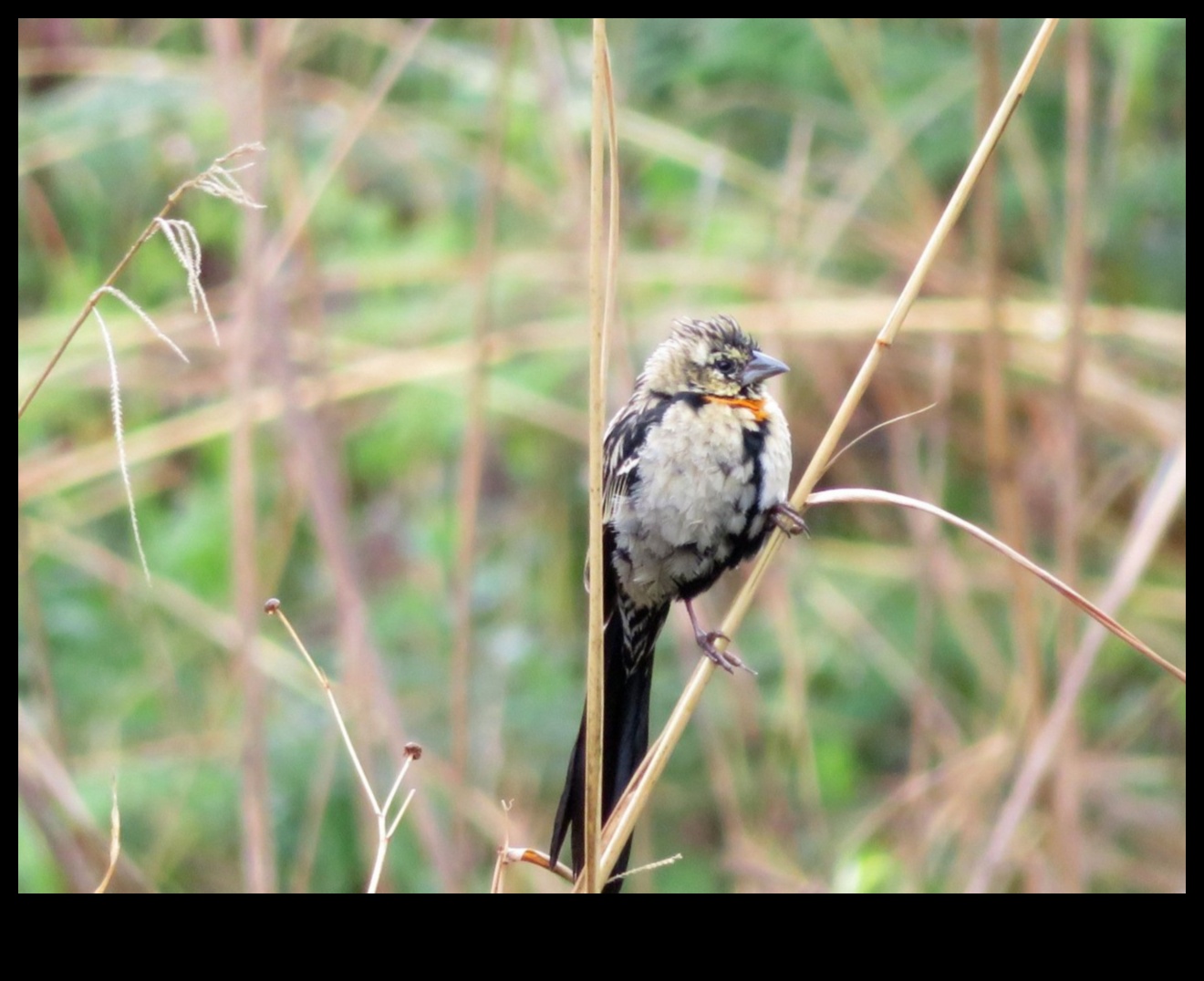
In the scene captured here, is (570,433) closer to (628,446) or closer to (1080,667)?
(628,446)

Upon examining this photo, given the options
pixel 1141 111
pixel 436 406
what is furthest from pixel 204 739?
pixel 1141 111

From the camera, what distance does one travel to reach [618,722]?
3.18 meters

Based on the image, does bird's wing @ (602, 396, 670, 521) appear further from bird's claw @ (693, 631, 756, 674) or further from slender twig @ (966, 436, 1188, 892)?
slender twig @ (966, 436, 1188, 892)

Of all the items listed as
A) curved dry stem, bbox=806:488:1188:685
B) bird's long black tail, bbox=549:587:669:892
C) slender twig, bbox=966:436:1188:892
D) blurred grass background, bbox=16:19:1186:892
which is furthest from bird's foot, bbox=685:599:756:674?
slender twig, bbox=966:436:1188:892

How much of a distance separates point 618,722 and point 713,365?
903mm

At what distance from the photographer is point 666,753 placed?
2307mm

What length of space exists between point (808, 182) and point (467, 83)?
1.40 m

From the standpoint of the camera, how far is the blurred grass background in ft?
13.9

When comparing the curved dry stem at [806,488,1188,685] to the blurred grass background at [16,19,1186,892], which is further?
the blurred grass background at [16,19,1186,892]

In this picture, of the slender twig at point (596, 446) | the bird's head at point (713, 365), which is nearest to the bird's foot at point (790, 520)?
the bird's head at point (713, 365)

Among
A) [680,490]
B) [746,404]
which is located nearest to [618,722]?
[680,490]

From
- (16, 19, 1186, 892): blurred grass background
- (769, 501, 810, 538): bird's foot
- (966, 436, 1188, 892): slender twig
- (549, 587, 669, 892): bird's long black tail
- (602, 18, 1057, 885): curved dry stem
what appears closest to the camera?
(602, 18, 1057, 885): curved dry stem

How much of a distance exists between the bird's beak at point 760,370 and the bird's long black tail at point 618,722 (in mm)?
594
